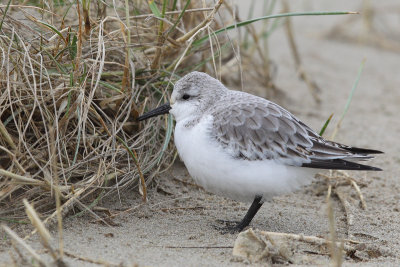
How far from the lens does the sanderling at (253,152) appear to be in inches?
124

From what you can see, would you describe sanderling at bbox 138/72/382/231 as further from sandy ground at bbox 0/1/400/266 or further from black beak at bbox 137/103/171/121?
sandy ground at bbox 0/1/400/266

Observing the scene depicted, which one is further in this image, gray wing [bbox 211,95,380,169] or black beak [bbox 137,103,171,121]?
black beak [bbox 137,103,171,121]

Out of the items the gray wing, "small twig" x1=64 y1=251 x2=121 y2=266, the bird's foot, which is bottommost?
the bird's foot

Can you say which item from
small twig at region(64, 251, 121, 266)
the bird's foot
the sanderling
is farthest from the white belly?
small twig at region(64, 251, 121, 266)

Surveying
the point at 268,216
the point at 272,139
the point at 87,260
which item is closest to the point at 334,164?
the point at 272,139

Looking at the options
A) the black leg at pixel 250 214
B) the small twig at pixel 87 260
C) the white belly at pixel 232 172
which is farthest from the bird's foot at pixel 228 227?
the small twig at pixel 87 260

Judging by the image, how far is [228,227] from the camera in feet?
11.1

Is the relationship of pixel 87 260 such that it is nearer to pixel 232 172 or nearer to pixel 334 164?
pixel 232 172

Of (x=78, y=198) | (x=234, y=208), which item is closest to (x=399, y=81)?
(x=234, y=208)

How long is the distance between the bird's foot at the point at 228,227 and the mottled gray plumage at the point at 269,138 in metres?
0.45

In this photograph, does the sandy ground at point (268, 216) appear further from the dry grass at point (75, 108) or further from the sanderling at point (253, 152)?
the sanderling at point (253, 152)

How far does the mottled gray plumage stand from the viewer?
3.18 meters

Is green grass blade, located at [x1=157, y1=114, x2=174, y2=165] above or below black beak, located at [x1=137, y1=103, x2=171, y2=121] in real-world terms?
below

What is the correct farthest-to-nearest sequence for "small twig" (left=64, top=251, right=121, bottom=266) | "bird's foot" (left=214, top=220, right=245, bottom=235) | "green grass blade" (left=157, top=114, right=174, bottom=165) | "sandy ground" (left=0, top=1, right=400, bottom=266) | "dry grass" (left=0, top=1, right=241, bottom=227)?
1. "green grass blade" (left=157, top=114, right=174, bottom=165)
2. "bird's foot" (left=214, top=220, right=245, bottom=235)
3. "dry grass" (left=0, top=1, right=241, bottom=227)
4. "sandy ground" (left=0, top=1, right=400, bottom=266)
5. "small twig" (left=64, top=251, right=121, bottom=266)
